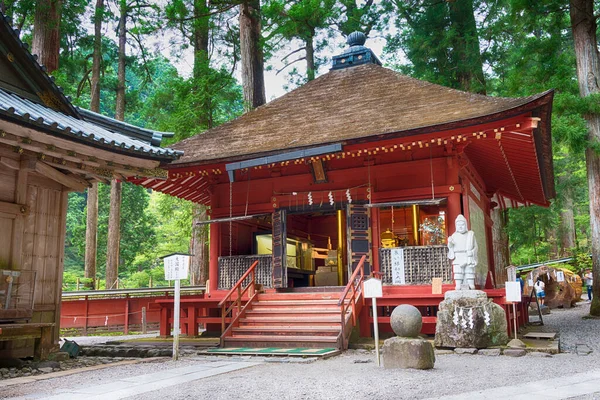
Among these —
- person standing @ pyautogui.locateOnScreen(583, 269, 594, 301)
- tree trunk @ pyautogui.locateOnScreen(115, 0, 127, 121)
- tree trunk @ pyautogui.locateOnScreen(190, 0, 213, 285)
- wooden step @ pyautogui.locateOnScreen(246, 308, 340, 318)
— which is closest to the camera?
wooden step @ pyautogui.locateOnScreen(246, 308, 340, 318)

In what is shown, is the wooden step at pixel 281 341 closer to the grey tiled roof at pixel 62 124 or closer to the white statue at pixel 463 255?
the white statue at pixel 463 255

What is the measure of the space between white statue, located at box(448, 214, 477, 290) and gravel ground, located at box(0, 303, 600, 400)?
1574mm

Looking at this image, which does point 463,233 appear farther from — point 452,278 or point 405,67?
point 405,67

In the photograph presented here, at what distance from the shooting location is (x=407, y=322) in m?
7.02

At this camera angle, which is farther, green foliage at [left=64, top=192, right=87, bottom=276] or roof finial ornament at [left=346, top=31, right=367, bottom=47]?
green foliage at [left=64, top=192, right=87, bottom=276]

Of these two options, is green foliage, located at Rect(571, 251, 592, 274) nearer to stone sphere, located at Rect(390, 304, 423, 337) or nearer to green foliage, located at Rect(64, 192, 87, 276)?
stone sphere, located at Rect(390, 304, 423, 337)

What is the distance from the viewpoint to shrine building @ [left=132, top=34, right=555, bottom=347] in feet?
33.8

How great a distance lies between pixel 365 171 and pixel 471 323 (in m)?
4.53

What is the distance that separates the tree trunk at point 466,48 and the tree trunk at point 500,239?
484cm

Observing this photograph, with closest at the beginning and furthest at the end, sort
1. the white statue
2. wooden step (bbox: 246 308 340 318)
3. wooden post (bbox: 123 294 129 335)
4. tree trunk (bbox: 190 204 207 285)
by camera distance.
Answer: the white statue < wooden step (bbox: 246 308 340 318) < wooden post (bbox: 123 294 129 335) < tree trunk (bbox: 190 204 207 285)

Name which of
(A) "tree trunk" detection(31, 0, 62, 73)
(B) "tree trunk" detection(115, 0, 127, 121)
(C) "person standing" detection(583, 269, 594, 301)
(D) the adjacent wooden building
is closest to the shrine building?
(D) the adjacent wooden building

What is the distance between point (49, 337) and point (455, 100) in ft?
30.6

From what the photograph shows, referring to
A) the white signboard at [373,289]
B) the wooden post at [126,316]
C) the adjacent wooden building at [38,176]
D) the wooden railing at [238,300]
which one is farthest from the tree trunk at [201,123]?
the white signboard at [373,289]

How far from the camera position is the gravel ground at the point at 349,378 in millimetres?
5492
